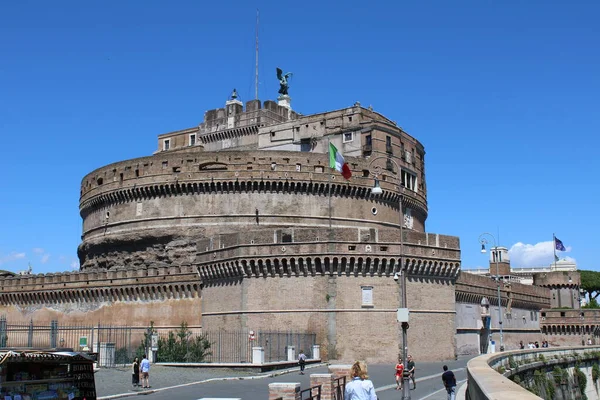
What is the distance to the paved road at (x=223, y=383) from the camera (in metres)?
21.3

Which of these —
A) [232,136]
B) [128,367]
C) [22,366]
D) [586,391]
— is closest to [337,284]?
[128,367]

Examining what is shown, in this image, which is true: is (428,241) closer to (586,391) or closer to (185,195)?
(586,391)

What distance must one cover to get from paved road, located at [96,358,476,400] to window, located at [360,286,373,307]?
385 centimetres

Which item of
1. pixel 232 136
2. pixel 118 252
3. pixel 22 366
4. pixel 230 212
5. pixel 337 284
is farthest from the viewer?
pixel 232 136

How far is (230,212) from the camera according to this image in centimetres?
5025

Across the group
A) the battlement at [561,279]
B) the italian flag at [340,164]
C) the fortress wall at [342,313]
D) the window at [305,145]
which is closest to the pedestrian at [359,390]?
the fortress wall at [342,313]

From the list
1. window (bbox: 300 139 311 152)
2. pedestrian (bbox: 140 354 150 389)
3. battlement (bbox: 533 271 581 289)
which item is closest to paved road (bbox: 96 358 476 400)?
pedestrian (bbox: 140 354 150 389)

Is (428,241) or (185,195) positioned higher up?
(185,195)

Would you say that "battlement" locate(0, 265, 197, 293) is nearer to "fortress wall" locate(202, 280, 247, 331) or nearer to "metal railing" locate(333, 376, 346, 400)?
"fortress wall" locate(202, 280, 247, 331)

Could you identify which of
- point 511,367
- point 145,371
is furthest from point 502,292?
point 145,371


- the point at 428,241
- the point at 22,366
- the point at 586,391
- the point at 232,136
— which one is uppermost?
the point at 232,136

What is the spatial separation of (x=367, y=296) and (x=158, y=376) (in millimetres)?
12146

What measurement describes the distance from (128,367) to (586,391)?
23133 mm

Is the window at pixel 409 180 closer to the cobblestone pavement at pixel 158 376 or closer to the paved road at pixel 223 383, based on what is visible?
the paved road at pixel 223 383
